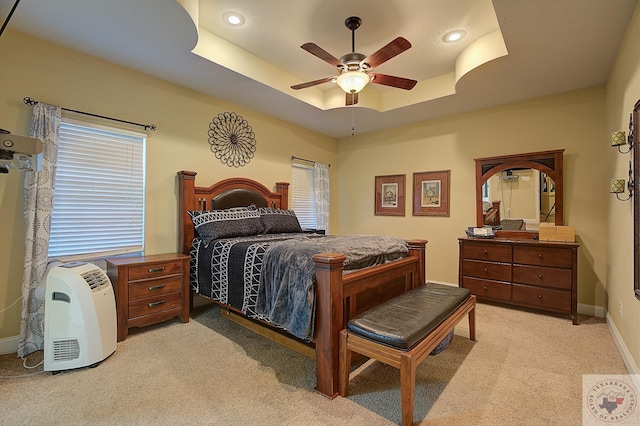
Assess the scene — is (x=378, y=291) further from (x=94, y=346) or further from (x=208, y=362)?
(x=94, y=346)

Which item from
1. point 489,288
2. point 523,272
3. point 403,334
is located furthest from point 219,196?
point 523,272

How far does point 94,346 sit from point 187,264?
1.03 m

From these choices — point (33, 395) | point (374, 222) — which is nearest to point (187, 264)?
point (33, 395)

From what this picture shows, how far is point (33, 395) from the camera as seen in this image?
1.87 metres

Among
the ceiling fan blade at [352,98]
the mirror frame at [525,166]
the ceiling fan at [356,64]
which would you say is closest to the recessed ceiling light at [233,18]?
the ceiling fan at [356,64]

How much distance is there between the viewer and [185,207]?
3.46 m

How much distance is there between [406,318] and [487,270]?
2314mm

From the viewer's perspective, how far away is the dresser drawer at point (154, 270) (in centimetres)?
268

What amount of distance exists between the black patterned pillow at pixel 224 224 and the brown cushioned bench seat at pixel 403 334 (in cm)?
189

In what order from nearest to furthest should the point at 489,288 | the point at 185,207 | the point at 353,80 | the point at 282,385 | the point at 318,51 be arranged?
the point at 282,385
the point at 318,51
the point at 353,80
the point at 185,207
the point at 489,288

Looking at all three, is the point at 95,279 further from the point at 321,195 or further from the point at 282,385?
the point at 321,195

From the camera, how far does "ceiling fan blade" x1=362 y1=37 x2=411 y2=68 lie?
7.03 ft

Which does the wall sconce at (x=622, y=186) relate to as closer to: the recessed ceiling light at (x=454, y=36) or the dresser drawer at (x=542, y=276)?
the dresser drawer at (x=542, y=276)

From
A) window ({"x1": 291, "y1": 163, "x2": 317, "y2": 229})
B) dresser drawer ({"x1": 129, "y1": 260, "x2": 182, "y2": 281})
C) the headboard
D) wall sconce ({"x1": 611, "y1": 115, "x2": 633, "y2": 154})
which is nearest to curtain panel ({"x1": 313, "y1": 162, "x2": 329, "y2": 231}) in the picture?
window ({"x1": 291, "y1": 163, "x2": 317, "y2": 229})
